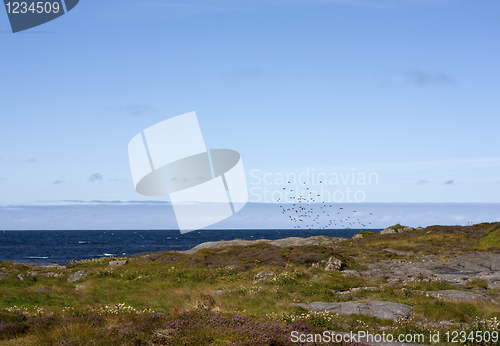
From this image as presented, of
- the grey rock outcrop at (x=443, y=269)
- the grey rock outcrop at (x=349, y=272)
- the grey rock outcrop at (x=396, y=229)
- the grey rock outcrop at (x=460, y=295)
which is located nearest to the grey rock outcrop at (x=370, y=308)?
the grey rock outcrop at (x=460, y=295)

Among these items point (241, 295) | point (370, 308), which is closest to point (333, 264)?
point (241, 295)

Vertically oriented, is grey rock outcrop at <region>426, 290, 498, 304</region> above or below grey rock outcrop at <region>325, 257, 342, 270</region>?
above

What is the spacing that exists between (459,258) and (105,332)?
3649cm

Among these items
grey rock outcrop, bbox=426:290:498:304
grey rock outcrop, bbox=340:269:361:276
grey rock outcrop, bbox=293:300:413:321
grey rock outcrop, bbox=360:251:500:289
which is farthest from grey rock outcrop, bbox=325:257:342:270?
grey rock outcrop, bbox=293:300:413:321

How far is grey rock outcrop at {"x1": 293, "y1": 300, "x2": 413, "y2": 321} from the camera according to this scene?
1647 cm

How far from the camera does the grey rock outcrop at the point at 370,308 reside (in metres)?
16.5

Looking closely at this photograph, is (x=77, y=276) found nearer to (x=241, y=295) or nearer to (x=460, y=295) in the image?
(x=241, y=295)

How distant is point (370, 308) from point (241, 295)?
7321 millimetres

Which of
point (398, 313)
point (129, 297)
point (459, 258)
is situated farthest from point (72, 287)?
point (459, 258)

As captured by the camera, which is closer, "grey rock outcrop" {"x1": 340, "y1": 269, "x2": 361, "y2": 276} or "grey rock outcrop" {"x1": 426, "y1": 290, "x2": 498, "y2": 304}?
"grey rock outcrop" {"x1": 426, "y1": 290, "x2": 498, "y2": 304}

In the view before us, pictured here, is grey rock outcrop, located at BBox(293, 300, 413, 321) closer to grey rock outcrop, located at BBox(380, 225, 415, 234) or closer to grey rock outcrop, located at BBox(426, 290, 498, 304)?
grey rock outcrop, located at BBox(426, 290, 498, 304)

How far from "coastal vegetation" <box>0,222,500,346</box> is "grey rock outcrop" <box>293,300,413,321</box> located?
1.47ft

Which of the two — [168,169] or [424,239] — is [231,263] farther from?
[424,239]

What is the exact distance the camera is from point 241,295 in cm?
2159
